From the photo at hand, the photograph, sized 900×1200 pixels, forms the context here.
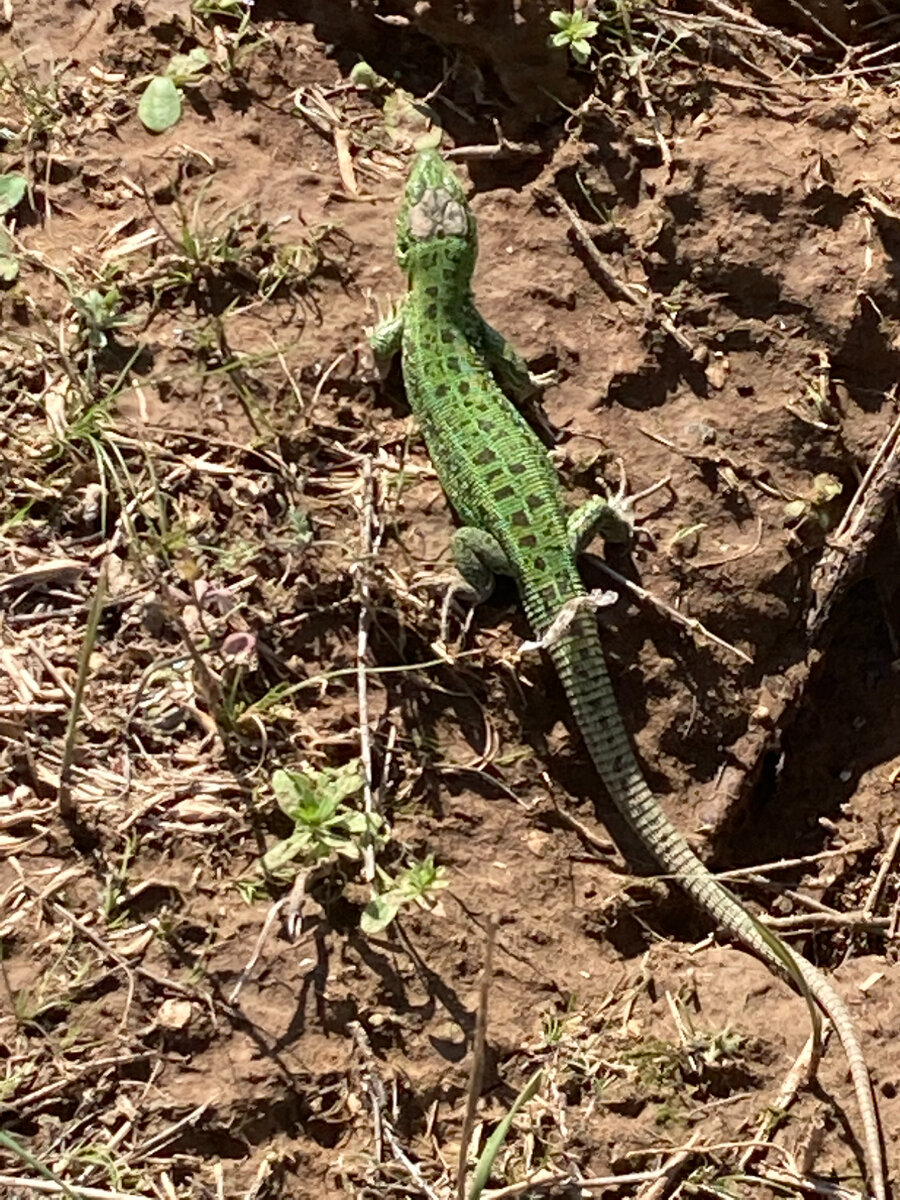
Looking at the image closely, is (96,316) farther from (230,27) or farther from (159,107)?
(230,27)

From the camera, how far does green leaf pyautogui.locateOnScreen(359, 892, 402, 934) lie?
3.62m

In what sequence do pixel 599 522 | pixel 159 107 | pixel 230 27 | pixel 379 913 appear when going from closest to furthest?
pixel 379 913, pixel 599 522, pixel 159 107, pixel 230 27

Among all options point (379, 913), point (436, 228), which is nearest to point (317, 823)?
point (379, 913)

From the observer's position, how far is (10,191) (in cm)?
434

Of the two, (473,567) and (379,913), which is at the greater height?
(473,567)

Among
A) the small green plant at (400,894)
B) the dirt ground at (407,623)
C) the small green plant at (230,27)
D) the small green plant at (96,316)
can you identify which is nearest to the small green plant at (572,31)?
the dirt ground at (407,623)

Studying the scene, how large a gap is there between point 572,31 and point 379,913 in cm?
316

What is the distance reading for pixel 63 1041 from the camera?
354cm

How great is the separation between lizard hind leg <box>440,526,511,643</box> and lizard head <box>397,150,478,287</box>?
90 centimetres

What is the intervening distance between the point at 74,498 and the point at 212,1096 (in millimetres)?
1893

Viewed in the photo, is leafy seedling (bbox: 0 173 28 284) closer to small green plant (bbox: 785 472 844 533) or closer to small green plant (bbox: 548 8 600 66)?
small green plant (bbox: 548 8 600 66)

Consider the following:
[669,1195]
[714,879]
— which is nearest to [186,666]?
[714,879]

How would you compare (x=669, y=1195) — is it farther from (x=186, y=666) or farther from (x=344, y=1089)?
(x=186, y=666)

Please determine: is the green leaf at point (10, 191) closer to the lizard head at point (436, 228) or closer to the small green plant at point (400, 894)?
the lizard head at point (436, 228)
